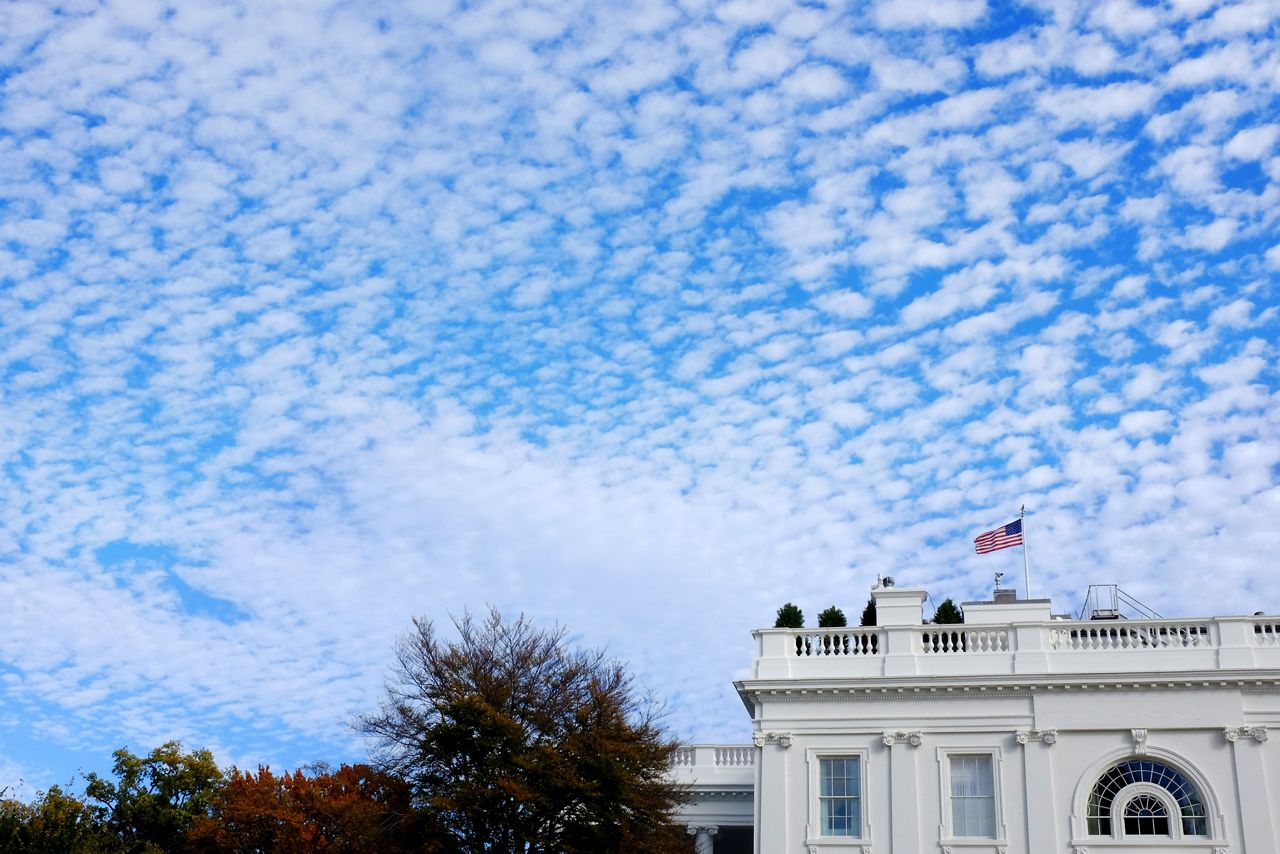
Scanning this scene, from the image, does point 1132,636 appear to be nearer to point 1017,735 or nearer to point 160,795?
point 1017,735

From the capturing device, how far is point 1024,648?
3550cm

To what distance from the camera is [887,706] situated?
35.7 metres

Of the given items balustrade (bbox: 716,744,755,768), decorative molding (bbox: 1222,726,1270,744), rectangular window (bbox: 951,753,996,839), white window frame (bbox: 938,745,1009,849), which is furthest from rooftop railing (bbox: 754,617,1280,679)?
balustrade (bbox: 716,744,755,768)

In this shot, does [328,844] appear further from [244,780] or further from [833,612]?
[833,612]

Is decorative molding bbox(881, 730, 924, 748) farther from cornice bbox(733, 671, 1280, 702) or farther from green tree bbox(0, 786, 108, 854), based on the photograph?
green tree bbox(0, 786, 108, 854)

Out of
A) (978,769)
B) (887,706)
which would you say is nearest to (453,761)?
(887,706)

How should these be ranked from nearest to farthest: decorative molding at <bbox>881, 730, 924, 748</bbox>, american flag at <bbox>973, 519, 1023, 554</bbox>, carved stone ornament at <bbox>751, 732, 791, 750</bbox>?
decorative molding at <bbox>881, 730, 924, 748</bbox>
carved stone ornament at <bbox>751, 732, 791, 750</bbox>
american flag at <bbox>973, 519, 1023, 554</bbox>

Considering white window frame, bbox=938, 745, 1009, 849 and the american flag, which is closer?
white window frame, bbox=938, 745, 1009, 849

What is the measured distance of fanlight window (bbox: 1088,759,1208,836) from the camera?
33.1m

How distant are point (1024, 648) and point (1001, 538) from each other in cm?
492

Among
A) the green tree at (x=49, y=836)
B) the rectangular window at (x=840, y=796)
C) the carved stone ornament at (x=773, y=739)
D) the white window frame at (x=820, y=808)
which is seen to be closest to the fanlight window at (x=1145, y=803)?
the white window frame at (x=820, y=808)

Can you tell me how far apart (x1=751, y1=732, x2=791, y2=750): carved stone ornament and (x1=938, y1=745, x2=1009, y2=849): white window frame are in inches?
161

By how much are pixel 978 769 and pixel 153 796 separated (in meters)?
33.9

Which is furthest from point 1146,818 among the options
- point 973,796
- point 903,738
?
point 903,738
